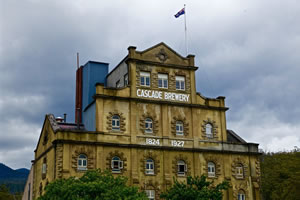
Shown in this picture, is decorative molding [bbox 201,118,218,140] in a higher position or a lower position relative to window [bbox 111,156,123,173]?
higher

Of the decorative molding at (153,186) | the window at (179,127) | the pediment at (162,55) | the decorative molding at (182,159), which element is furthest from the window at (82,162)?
the pediment at (162,55)

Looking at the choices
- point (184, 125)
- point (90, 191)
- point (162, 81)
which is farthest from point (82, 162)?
point (162, 81)

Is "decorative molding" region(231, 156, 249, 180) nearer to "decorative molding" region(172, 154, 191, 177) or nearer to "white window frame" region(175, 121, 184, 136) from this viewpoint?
"decorative molding" region(172, 154, 191, 177)

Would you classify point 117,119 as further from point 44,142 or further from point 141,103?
point 44,142

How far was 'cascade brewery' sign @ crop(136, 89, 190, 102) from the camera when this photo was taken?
45.7 m

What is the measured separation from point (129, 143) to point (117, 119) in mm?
2626

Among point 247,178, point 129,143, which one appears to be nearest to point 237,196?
point 247,178

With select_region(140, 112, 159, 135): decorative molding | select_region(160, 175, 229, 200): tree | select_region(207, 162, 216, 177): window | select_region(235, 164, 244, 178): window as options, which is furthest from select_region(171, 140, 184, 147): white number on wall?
select_region(235, 164, 244, 178): window

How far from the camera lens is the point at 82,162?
41500 mm

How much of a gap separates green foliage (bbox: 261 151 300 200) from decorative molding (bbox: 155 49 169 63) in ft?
75.0

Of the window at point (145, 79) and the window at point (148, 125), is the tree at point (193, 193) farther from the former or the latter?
the window at point (145, 79)

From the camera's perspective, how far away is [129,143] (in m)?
43.5

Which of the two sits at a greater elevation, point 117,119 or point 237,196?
point 117,119

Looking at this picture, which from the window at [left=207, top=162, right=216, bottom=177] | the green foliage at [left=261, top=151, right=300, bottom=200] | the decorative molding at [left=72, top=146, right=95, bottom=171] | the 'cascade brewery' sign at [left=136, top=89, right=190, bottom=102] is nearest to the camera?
the decorative molding at [left=72, top=146, right=95, bottom=171]
